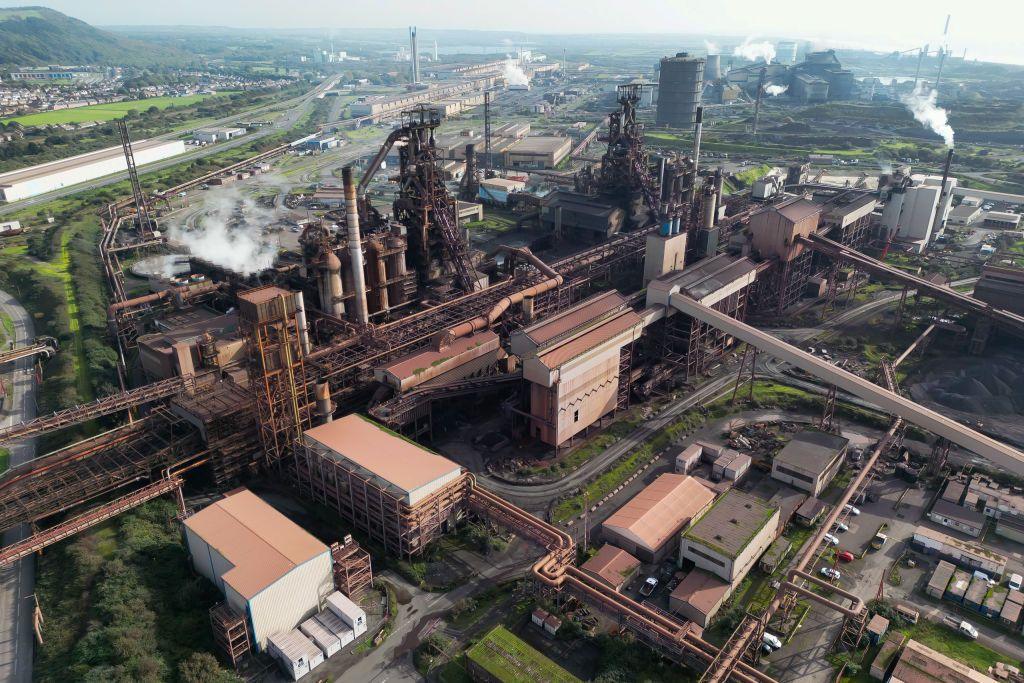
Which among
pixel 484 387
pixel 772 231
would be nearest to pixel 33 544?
pixel 484 387

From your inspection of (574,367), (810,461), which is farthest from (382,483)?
(810,461)

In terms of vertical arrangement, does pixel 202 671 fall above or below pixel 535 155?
below

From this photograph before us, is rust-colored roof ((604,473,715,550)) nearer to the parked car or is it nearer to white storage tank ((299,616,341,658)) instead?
the parked car

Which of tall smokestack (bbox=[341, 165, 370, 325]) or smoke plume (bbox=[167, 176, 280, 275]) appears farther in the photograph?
smoke plume (bbox=[167, 176, 280, 275])

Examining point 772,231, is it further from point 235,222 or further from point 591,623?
point 235,222

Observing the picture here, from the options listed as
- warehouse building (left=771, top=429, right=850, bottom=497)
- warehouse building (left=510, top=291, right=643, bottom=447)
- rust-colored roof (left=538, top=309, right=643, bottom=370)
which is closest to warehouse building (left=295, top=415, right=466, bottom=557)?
warehouse building (left=510, top=291, right=643, bottom=447)

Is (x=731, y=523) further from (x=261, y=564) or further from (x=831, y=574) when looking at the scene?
(x=261, y=564)
